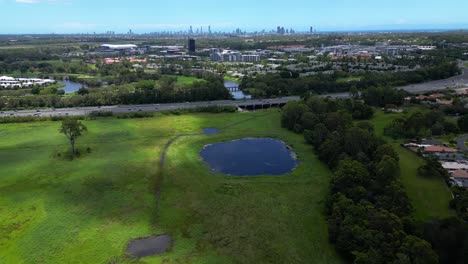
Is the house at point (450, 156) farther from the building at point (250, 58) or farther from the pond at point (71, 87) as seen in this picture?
the building at point (250, 58)

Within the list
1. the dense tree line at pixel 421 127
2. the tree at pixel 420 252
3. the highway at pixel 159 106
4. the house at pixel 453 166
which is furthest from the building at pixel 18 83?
the tree at pixel 420 252

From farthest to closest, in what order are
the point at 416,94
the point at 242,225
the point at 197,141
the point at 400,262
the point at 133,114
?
1. the point at 416,94
2. the point at 133,114
3. the point at 197,141
4. the point at 242,225
5. the point at 400,262

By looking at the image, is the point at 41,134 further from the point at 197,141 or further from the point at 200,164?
the point at 200,164

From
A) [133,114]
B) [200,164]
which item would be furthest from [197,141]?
[133,114]

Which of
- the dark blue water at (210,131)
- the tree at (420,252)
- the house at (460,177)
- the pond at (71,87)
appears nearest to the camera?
the tree at (420,252)

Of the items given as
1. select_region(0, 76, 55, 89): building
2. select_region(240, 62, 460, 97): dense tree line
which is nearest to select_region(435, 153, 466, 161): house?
select_region(240, 62, 460, 97): dense tree line

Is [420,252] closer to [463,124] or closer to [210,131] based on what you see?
[463,124]
